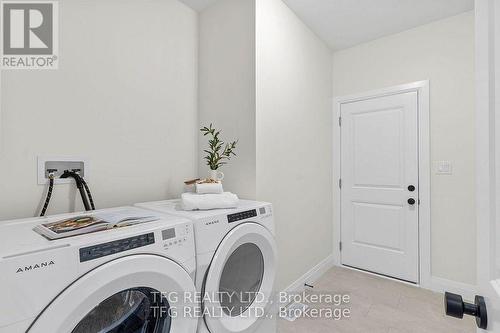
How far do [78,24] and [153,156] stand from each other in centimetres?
89

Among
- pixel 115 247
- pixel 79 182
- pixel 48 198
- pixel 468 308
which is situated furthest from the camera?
pixel 79 182

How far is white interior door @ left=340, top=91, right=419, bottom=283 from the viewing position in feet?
8.20

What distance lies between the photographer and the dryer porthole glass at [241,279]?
4.34 ft

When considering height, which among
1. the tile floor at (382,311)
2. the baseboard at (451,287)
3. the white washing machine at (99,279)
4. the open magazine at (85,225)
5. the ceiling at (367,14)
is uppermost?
the ceiling at (367,14)

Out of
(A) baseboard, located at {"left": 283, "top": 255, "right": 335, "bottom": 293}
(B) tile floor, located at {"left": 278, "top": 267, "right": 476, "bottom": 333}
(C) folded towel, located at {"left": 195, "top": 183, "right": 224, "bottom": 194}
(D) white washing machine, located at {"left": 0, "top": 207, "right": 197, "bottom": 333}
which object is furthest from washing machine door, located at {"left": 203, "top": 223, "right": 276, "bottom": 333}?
(A) baseboard, located at {"left": 283, "top": 255, "right": 335, "bottom": 293}

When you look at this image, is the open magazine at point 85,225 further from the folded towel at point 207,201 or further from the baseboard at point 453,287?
the baseboard at point 453,287

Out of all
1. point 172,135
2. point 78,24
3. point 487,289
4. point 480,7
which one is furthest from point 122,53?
point 487,289

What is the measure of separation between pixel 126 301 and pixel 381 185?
8.38ft

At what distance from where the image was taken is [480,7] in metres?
0.51

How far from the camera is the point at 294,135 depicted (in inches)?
90.0

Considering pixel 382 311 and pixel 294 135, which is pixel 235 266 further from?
pixel 382 311

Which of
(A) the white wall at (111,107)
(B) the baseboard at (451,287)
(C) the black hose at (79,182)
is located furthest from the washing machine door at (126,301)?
(B) the baseboard at (451,287)

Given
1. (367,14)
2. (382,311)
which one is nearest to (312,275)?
(382,311)

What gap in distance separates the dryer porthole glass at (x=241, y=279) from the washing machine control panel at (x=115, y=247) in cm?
54
